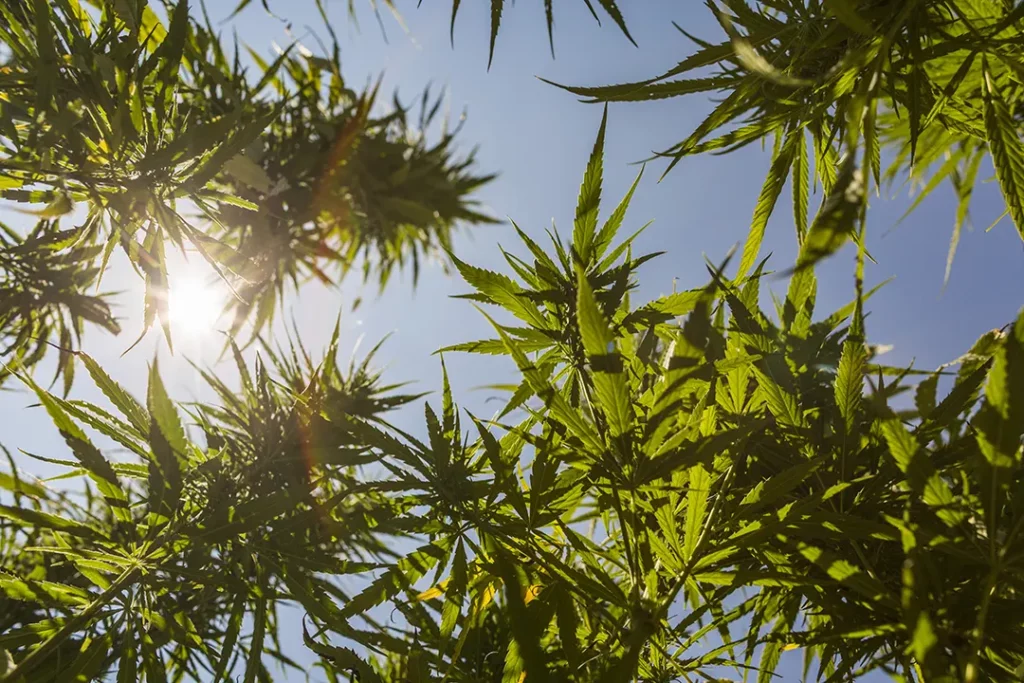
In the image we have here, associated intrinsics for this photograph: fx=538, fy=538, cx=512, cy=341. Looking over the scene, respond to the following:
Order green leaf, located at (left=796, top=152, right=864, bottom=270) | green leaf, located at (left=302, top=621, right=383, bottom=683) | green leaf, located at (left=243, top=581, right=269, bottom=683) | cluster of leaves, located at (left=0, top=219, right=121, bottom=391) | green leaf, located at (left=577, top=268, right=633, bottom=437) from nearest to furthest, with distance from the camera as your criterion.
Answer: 1. green leaf, located at (left=796, top=152, right=864, bottom=270)
2. green leaf, located at (left=577, top=268, right=633, bottom=437)
3. green leaf, located at (left=302, top=621, right=383, bottom=683)
4. green leaf, located at (left=243, top=581, right=269, bottom=683)
5. cluster of leaves, located at (left=0, top=219, right=121, bottom=391)

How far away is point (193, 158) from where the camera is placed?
1123 millimetres

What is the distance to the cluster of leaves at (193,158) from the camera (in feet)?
3.48

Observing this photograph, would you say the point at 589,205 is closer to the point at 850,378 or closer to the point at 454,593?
the point at 850,378

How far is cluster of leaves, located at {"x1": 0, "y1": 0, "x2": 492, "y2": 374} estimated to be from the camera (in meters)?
1.06

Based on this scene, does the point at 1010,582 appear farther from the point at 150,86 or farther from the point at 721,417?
the point at 150,86

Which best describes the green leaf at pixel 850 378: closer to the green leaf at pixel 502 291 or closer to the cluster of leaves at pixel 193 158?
the green leaf at pixel 502 291

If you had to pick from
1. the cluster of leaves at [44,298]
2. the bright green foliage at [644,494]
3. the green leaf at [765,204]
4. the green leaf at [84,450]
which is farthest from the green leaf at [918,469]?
the cluster of leaves at [44,298]

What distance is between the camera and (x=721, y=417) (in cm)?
90

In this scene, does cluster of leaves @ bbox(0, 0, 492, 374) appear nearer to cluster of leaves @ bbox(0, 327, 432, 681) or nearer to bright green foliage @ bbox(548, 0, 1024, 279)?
cluster of leaves @ bbox(0, 327, 432, 681)

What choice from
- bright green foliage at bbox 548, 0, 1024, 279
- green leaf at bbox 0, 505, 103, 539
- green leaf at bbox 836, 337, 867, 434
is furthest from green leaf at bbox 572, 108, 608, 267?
green leaf at bbox 0, 505, 103, 539

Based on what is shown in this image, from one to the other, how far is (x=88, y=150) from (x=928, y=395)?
163 centimetres

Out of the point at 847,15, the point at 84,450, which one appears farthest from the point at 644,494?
the point at 84,450

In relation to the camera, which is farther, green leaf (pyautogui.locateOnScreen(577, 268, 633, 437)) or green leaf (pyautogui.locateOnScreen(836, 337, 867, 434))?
green leaf (pyautogui.locateOnScreen(836, 337, 867, 434))

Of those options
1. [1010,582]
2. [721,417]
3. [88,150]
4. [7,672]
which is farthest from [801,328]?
[88,150]
